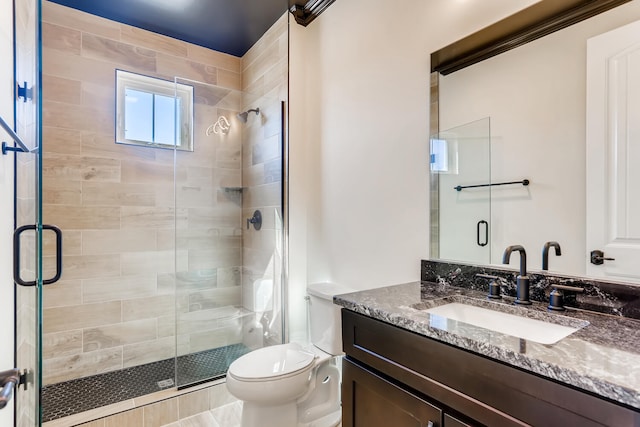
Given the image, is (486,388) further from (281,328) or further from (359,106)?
(281,328)

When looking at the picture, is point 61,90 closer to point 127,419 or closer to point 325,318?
point 127,419

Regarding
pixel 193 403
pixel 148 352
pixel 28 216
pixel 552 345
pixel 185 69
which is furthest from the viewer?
pixel 185 69

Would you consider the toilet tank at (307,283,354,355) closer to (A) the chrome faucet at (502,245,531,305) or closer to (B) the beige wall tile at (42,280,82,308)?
(A) the chrome faucet at (502,245,531,305)

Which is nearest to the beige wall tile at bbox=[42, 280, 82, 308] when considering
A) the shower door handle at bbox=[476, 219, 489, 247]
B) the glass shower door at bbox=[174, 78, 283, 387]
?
the glass shower door at bbox=[174, 78, 283, 387]

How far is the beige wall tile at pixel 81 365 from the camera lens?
7.22 ft

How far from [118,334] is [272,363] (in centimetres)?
146

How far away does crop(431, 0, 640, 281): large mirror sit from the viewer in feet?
3.54

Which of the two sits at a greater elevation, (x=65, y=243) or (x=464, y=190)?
(x=464, y=190)

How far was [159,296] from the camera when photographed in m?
2.59

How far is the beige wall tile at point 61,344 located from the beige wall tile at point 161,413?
82 centimetres

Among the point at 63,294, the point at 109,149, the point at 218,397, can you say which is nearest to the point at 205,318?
the point at 218,397

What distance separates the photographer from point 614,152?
1.05 metres

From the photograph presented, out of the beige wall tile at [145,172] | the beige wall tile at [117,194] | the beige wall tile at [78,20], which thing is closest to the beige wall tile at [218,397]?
the beige wall tile at [117,194]

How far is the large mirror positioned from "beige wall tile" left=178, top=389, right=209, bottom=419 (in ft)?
5.71
